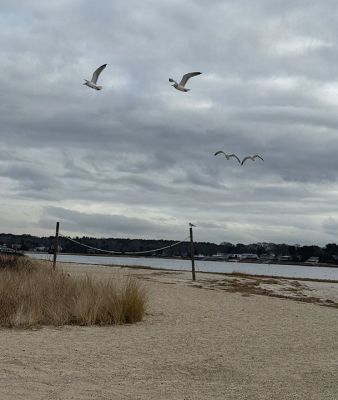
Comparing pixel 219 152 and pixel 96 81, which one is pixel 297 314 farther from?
pixel 219 152

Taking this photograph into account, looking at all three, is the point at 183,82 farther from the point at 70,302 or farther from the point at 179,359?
the point at 179,359

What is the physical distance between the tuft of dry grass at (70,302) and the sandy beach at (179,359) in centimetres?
41

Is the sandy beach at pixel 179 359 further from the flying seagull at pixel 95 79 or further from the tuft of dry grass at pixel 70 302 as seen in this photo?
the flying seagull at pixel 95 79

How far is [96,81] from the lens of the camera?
51.6ft

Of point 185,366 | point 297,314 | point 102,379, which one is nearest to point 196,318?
point 297,314

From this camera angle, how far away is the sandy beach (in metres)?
6.63

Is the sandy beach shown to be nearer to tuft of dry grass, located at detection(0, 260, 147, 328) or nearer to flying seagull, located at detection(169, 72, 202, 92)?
tuft of dry grass, located at detection(0, 260, 147, 328)

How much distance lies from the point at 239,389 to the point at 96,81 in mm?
10501

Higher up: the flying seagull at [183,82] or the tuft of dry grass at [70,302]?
the flying seagull at [183,82]

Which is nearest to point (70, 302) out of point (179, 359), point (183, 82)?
point (179, 359)

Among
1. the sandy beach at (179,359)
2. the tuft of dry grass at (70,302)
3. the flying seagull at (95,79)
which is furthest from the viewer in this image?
the flying seagull at (95,79)

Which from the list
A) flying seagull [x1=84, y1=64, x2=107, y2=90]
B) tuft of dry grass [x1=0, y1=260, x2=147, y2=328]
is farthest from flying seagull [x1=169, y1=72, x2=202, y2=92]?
tuft of dry grass [x1=0, y1=260, x2=147, y2=328]

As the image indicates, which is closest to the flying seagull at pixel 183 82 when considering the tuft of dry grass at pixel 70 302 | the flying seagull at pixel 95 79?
the flying seagull at pixel 95 79

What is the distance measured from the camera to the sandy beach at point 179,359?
6629 mm
